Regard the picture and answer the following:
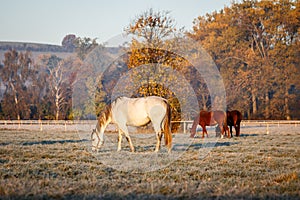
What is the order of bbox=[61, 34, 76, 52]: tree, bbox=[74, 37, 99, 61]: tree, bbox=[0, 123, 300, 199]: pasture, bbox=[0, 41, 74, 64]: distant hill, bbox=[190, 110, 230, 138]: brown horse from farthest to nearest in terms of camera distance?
bbox=[61, 34, 76, 52]: tree → bbox=[0, 41, 74, 64]: distant hill → bbox=[74, 37, 99, 61]: tree → bbox=[190, 110, 230, 138]: brown horse → bbox=[0, 123, 300, 199]: pasture

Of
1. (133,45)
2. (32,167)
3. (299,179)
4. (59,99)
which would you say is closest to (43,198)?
(32,167)

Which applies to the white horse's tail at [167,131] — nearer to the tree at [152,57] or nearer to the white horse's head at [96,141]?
the white horse's head at [96,141]

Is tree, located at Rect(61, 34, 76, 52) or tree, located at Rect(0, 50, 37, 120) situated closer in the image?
tree, located at Rect(0, 50, 37, 120)

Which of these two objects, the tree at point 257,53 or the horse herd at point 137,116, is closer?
the horse herd at point 137,116

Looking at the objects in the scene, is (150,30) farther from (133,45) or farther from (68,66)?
(68,66)

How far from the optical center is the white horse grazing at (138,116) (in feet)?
36.7

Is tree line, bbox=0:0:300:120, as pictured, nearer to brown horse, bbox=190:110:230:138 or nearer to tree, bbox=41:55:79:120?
tree, bbox=41:55:79:120

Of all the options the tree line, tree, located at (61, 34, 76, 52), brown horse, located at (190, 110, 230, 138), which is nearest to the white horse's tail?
brown horse, located at (190, 110, 230, 138)

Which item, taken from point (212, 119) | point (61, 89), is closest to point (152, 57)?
point (212, 119)

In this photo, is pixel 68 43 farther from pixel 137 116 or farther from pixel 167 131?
pixel 167 131

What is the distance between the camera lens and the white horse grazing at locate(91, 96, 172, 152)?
36.7 ft

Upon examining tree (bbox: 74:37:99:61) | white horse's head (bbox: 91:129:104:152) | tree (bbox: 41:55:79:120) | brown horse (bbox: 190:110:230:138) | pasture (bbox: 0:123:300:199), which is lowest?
pasture (bbox: 0:123:300:199)

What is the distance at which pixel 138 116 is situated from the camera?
37.8 ft

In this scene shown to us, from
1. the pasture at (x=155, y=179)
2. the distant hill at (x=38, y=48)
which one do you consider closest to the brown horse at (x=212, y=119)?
the pasture at (x=155, y=179)
